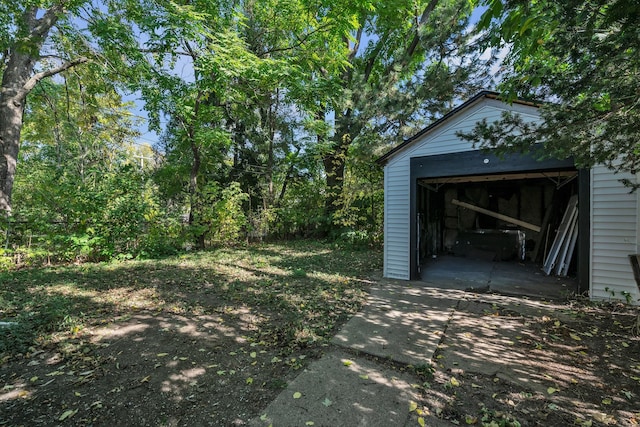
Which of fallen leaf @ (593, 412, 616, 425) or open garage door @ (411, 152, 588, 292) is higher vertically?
open garage door @ (411, 152, 588, 292)

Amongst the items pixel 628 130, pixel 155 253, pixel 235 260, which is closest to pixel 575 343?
pixel 628 130

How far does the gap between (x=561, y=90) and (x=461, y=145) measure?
2.44m

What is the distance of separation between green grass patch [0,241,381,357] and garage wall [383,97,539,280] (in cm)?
84

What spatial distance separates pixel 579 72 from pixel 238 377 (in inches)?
156

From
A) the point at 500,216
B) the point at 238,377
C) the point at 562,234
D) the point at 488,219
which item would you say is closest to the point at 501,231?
the point at 500,216

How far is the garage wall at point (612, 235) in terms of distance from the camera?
3842 mm

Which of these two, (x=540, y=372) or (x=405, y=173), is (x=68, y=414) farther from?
(x=405, y=173)

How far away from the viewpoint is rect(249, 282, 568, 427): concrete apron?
1901 millimetres

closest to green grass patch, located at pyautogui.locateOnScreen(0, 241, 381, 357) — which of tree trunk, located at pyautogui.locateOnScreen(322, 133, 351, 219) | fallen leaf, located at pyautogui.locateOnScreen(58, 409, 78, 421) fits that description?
fallen leaf, located at pyautogui.locateOnScreen(58, 409, 78, 421)

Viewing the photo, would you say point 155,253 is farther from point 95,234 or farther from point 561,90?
point 561,90

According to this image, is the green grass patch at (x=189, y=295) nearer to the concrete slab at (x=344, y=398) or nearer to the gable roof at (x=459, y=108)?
the concrete slab at (x=344, y=398)

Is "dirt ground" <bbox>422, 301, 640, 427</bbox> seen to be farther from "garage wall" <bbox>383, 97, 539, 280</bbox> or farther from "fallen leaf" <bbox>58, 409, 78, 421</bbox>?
"fallen leaf" <bbox>58, 409, 78, 421</bbox>

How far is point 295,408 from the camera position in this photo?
6.34 feet

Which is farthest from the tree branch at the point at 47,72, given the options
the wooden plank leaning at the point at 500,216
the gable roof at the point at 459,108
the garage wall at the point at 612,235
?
A: the garage wall at the point at 612,235
